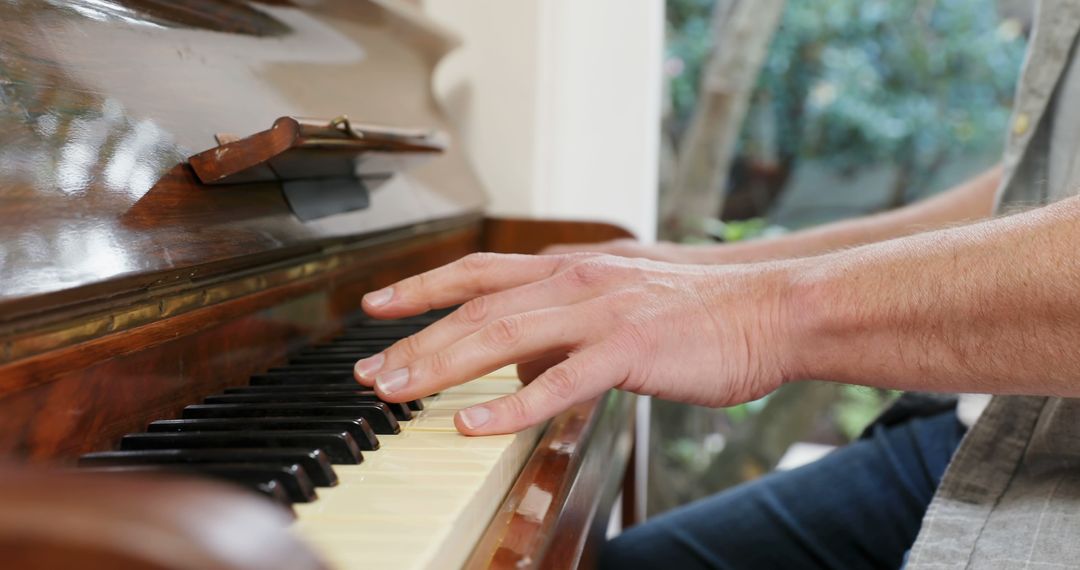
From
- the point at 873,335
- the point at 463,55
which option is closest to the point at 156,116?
the point at 873,335

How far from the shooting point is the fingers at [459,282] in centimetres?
85

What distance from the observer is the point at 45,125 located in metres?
0.66

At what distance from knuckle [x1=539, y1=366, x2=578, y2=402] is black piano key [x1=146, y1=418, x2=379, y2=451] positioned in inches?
5.5

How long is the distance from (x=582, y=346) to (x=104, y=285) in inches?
14.6

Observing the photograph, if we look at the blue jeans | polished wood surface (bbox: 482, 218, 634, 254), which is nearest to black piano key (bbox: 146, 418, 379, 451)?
the blue jeans

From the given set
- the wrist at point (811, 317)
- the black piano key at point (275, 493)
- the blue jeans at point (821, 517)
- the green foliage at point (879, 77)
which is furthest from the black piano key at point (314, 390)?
the green foliage at point (879, 77)

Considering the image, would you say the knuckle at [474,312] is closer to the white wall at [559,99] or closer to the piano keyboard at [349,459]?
the piano keyboard at [349,459]

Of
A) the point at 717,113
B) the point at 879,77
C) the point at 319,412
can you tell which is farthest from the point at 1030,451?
the point at 879,77

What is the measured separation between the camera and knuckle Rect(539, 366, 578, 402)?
736mm

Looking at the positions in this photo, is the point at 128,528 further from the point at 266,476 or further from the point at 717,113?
the point at 717,113

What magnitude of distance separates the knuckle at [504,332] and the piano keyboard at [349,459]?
73 mm

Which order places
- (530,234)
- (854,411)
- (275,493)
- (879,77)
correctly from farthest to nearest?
(879,77)
(854,411)
(530,234)
(275,493)

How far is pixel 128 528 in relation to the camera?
0.30 m

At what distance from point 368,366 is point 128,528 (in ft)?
1.56
